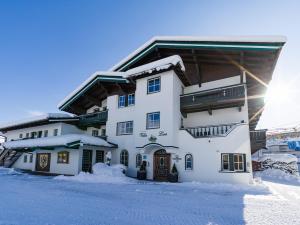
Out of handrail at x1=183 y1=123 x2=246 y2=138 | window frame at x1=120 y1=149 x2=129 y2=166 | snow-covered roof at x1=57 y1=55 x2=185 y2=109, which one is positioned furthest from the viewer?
window frame at x1=120 y1=149 x2=129 y2=166

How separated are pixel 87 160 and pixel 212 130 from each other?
1128 centimetres

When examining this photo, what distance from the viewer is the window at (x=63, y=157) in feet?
64.6

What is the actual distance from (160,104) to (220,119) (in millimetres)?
5169

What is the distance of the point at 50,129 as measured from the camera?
25734 mm

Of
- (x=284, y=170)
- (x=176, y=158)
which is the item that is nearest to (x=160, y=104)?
(x=176, y=158)

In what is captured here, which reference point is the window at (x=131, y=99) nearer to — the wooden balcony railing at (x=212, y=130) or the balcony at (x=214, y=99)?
the balcony at (x=214, y=99)

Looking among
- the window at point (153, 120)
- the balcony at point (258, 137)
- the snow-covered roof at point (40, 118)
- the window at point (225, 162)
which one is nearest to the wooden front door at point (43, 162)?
the snow-covered roof at point (40, 118)

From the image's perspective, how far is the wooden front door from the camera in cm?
2192

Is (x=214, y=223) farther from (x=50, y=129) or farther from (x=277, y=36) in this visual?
(x=50, y=129)

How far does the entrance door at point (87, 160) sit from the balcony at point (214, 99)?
932 cm

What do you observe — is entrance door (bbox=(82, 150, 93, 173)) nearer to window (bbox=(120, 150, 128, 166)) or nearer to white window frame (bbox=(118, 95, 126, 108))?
window (bbox=(120, 150, 128, 166))

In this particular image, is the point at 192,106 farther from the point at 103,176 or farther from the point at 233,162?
the point at 103,176

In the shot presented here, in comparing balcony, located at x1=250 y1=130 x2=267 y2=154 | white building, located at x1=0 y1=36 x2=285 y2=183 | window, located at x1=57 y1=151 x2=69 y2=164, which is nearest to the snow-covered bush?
white building, located at x1=0 y1=36 x2=285 y2=183

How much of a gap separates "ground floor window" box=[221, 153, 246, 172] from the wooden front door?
17.0 meters
